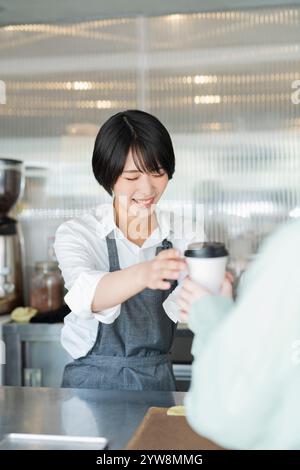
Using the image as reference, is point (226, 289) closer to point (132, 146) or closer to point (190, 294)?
point (190, 294)

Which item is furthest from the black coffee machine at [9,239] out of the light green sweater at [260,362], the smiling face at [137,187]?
the light green sweater at [260,362]

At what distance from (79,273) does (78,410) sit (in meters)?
0.30

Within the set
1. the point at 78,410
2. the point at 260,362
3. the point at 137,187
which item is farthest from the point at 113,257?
the point at 260,362

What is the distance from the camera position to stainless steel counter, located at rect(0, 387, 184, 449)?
1.16 metres

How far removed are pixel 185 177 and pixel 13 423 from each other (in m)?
1.86

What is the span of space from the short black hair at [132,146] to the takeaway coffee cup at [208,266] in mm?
581

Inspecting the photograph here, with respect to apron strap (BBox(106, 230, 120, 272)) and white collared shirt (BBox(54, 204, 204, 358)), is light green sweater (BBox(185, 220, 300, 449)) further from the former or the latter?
apron strap (BBox(106, 230, 120, 272))

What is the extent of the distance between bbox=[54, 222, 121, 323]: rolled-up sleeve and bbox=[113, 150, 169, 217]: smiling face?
157 mm

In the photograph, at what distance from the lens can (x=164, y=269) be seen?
42.7 inches

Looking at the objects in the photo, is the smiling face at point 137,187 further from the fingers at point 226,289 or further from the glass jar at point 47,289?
the glass jar at point 47,289

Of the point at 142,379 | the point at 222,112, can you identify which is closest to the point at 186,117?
the point at 222,112

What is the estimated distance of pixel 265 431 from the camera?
0.75 metres

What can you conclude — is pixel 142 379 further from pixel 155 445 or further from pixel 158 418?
pixel 155 445

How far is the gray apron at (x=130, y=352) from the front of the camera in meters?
1.53
